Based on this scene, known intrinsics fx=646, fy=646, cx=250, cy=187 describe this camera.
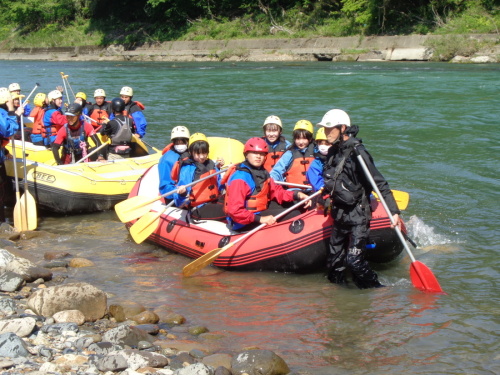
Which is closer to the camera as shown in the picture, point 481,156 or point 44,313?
point 44,313

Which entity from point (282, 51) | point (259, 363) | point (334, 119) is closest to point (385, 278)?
point (334, 119)

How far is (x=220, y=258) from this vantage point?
647 cm

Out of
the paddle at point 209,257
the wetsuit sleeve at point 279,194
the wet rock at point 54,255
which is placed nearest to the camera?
the paddle at point 209,257

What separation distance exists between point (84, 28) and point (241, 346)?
50666mm

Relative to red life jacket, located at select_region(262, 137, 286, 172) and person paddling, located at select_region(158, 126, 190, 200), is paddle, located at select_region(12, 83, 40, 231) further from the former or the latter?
red life jacket, located at select_region(262, 137, 286, 172)

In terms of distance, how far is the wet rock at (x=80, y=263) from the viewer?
21.0 feet

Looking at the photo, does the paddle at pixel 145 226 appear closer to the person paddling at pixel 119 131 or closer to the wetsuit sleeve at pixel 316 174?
the wetsuit sleeve at pixel 316 174

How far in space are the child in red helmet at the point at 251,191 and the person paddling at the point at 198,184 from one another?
47cm

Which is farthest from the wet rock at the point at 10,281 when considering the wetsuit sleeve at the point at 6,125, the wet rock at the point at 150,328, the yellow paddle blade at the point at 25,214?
the wetsuit sleeve at the point at 6,125

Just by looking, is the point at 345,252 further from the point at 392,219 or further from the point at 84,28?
the point at 84,28

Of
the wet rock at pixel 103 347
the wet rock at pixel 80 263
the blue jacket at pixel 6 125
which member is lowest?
the wet rock at pixel 80 263

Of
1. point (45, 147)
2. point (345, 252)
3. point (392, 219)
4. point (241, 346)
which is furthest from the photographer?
point (45, 147)

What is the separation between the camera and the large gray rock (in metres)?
4.68

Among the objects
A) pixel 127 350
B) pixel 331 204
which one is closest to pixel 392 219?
pixel 331 204
